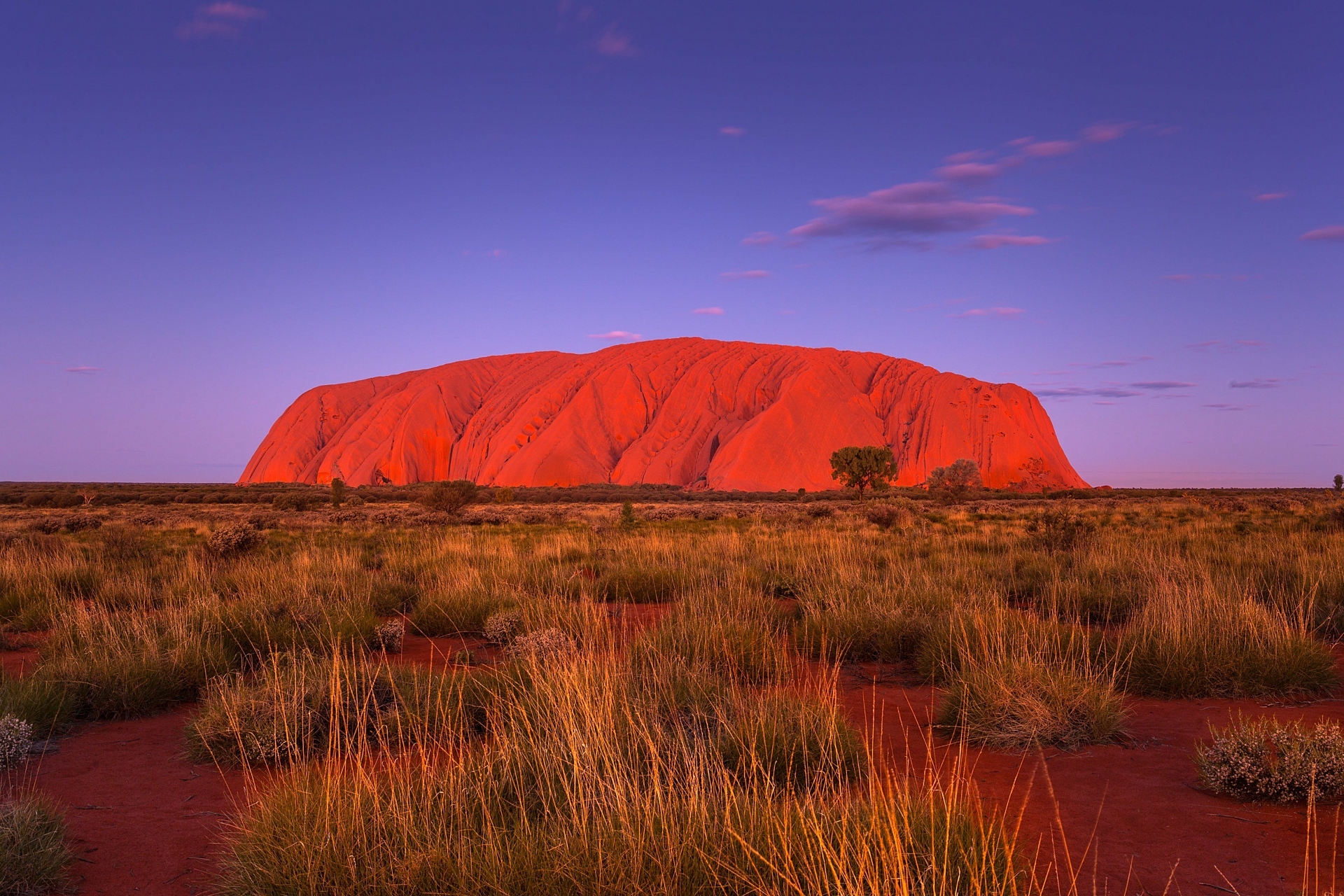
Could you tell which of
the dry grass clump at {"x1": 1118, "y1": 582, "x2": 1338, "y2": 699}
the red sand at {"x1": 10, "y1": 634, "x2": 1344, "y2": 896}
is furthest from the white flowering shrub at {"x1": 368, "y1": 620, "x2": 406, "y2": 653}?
the dry grass clump at {"x1": 1118, "y1": 582, "x2": 1338, "y2": 699}

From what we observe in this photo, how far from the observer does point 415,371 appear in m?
107

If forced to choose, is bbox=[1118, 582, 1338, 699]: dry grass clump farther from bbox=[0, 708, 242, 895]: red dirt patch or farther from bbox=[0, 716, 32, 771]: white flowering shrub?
bbox=[0, 716, 32, 771]: white flowering shrub

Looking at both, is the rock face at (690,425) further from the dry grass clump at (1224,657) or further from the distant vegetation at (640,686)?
the dry grass clump at (1224,657)

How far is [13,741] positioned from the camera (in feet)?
14.3

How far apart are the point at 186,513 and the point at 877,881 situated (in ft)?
128

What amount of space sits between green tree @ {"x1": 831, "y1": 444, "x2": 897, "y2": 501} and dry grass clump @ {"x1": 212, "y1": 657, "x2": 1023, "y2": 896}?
4811 centimetres

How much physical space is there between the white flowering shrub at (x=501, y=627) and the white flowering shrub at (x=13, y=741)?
11.8ft

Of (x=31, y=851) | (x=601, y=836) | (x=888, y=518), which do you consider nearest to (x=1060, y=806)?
(x=601, y=836)

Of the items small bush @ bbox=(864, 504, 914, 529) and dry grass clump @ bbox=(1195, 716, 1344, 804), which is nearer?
dry grass clump @ bbox=(1195, 716, 1344, 804)

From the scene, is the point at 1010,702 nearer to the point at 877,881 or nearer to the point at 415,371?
the point at 877,881

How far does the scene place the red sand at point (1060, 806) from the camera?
3.10m

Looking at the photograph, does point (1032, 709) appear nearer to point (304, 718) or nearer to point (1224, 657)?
point (1224, 657)

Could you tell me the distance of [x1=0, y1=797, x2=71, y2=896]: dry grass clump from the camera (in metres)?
2.94

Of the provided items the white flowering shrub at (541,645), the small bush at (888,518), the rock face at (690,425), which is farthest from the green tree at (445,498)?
the rock face at (690,425)
